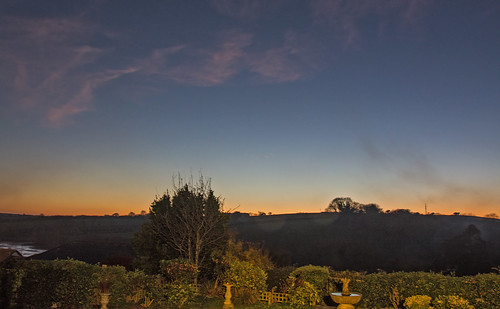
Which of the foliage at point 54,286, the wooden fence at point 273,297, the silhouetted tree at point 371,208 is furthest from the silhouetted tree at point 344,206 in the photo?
the foliage at point 54,286

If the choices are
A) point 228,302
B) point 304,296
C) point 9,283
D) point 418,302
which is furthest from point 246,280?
point 9,283

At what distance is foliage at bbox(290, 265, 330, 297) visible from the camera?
51.3 ft

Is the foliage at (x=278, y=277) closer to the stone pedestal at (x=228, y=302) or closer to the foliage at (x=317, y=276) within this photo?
the foliage at (x=317, y=276)

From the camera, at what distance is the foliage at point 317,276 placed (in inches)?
615

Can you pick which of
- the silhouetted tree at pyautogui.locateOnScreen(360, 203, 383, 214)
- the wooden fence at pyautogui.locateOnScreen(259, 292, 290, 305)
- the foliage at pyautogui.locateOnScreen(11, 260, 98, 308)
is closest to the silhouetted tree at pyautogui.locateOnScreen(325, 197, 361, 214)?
the silhouetted tree at pyautogui.locateOnScreen(360, 203, 383, 214)

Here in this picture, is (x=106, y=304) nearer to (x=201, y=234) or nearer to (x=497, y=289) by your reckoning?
(x=201, y=234)

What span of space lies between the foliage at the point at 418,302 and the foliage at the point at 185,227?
33.5 ft

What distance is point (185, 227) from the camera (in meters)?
21.0

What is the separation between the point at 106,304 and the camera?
1412 cm

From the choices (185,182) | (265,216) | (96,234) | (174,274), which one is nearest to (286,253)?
(265,216)

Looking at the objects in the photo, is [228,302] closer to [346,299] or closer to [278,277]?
[278,277]

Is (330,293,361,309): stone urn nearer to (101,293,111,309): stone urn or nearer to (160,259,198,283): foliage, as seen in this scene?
(160,259,198,283): foliage

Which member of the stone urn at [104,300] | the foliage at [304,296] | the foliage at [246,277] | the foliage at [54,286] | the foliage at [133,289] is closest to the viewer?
the stone urn at [104,300]

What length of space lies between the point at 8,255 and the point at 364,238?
4545cm
